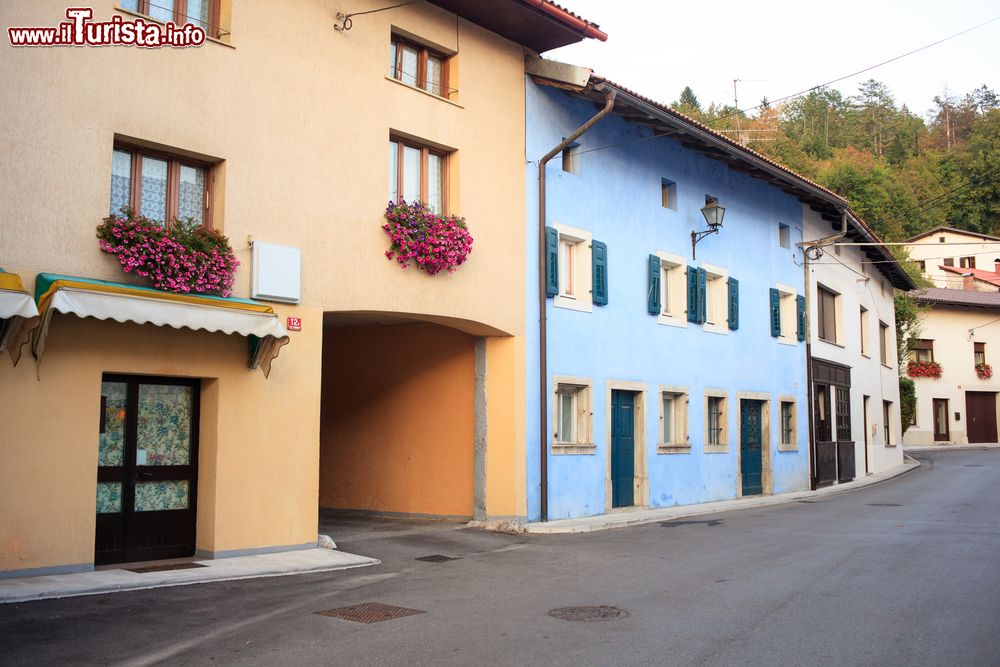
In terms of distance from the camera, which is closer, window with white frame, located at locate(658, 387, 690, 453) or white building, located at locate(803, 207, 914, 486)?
window with white frame, located at locate(658, 387, 690, 453)

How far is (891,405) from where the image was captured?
3722cm

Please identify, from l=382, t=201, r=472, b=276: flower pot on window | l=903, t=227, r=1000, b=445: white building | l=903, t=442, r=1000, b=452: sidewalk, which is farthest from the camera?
l=903, t=227, r=1000, b=445: white building

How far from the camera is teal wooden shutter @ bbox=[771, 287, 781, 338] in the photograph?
24.4m

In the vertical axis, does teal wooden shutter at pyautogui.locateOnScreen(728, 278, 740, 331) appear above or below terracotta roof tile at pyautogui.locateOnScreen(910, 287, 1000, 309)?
below

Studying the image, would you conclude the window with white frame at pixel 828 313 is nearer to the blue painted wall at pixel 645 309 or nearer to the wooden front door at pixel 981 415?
the blue painted wall at pixel 645 309

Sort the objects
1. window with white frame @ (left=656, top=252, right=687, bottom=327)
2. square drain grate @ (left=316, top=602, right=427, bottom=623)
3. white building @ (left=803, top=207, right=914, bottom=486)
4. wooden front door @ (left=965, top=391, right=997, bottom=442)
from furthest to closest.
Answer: wooden front door @ (left=965, top=391, right=997, bottom=442) → white building @ (left=803, top=207, right=914, bottom=486) → window with white frame @ (left=656, top=252, right=687, bottom=327) → square drain grate @ (left=316, top=602, right=427, bottom=623)

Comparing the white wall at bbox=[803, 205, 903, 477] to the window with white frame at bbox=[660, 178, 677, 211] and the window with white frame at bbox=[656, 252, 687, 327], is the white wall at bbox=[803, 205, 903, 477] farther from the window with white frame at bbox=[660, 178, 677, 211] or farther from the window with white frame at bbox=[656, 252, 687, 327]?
the window with white frame at bbox=[660, 178, 677, 211]

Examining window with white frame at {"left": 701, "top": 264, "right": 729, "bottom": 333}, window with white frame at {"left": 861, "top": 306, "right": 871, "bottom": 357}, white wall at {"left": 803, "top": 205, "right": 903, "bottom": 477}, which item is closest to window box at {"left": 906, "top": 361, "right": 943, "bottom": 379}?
white wall at {"left": 803, "top": 205, "right": 903, "bottom": 477}

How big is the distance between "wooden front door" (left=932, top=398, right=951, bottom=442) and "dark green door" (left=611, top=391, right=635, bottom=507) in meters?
39.7

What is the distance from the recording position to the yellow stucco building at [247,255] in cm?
954

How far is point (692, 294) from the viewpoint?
20.9 meters

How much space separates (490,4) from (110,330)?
758 centimetres

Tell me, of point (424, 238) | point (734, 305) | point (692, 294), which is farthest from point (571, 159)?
point (734, 305)

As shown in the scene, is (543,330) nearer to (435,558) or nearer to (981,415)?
(435,558)
